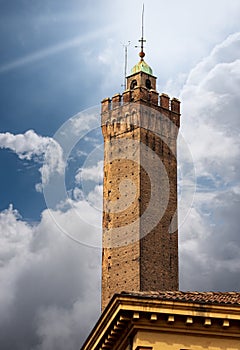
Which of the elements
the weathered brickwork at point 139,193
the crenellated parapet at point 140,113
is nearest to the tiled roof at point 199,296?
the weathered brickwork at point 139,193

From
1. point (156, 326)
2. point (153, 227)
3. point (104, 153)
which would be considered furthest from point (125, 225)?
point (156, 326)

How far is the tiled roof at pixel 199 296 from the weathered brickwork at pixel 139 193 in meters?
34.5

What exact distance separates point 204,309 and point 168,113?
45.6 m

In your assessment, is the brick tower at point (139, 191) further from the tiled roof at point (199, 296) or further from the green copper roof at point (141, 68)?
→ the tiled roof at point (199, 296)

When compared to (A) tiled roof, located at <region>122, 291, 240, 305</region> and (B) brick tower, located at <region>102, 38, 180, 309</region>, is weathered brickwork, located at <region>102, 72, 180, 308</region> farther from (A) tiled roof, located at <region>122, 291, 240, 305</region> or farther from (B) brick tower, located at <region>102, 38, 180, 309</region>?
(A) tiled roof, located at <region>122, 291, 240, 305</region>

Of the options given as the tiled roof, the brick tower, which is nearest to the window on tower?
the brick tower

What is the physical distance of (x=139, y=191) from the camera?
191 feet

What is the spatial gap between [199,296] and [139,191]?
37474 millimetres

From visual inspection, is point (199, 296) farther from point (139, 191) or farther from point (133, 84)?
point (133, 84)

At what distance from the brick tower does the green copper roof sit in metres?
0.15

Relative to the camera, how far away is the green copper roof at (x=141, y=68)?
6394cm

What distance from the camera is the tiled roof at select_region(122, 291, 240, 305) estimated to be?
18.7 metres

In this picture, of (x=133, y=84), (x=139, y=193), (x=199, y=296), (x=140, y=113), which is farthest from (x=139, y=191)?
(x=199, y=296)

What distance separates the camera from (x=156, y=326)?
1866cm
